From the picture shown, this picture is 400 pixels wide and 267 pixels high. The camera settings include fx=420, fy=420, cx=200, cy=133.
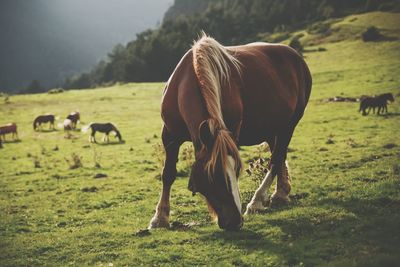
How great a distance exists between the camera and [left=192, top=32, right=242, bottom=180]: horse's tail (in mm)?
5805

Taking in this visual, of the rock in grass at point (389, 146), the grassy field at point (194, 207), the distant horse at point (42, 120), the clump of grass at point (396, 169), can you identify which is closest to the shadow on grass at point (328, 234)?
the grassy field at point (194, 207)

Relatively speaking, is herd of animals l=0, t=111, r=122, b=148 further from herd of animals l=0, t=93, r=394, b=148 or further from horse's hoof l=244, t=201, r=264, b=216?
horse's hoof l=244, t=201, r=264, b=216

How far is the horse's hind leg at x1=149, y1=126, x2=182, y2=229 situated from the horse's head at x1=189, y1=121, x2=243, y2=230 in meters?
2.29

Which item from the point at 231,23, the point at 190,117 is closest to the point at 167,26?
the point at 231,23

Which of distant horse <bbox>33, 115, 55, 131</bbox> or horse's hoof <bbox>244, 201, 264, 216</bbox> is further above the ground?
horse's hoof <bbox>244, 201, 264, 216</bbox>

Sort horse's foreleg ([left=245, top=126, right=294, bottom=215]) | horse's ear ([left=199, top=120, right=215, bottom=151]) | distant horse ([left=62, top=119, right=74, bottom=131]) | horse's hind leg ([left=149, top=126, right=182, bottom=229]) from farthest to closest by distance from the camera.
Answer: distant horse ([left=62, top=119, right=74, bottom=131]) < horse's foreleg ([left=245, top=126, right=294, bottom=215]) < horse's hind leg ([left=149, top=126, right=182, bottom=229]) < horse's ear ([left=199, top=120, right=215, bottom=151])

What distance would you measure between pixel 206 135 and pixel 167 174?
3.11 metres

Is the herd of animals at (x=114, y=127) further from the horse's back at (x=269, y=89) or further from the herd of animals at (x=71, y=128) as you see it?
the horse's back at (x=269, y=89)

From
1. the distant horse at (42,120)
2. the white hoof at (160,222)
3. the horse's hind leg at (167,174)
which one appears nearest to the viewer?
the horse's hind leg at (167,174)

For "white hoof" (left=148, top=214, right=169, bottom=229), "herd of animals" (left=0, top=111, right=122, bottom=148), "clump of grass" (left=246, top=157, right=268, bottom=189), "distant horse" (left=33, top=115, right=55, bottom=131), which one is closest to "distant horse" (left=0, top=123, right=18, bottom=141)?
"herd of animals" (left=0, top=111, right=122, bottom=148)

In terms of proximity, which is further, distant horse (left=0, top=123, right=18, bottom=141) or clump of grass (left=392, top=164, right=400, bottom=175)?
distant horse (left=0, top=123, right=18, bottom=141)

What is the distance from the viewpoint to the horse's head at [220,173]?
5.80m

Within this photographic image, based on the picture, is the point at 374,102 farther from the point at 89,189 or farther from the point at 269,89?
the point at 269,89

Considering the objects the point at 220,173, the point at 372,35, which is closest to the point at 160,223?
the point at 220,173
